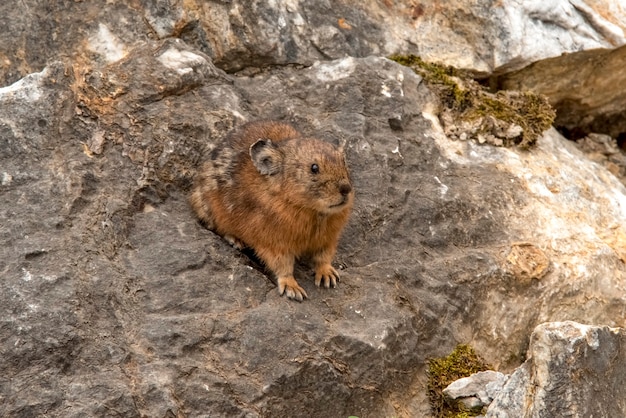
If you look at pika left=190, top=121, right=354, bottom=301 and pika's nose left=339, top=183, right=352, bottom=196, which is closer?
pika's nose left=339, top=183, right=352, bottom=196

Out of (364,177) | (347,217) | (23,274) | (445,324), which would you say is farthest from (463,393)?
(23,274)

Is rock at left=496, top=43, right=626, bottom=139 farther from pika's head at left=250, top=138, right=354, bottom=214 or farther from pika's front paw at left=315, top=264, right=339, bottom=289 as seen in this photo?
pika's front paw at left=315, top=264, right=339, bottom=289

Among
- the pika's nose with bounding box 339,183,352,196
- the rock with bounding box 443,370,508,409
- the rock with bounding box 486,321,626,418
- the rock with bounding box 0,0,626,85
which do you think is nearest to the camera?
the rock with bounding box 486,321,626,418

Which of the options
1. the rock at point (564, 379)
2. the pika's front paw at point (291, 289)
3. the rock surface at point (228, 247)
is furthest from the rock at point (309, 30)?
the rock at point (564, 379)

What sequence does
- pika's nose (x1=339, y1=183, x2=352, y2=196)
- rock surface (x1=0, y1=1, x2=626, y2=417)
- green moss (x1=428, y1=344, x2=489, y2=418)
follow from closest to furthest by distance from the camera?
rock surface (x1=0, y1=1, x2=626, y2=417)
green moss (x1=428, y1=344, x2=489, y2=418)
pika's nose (x1=339, y1=183, x2=352, y2=196)

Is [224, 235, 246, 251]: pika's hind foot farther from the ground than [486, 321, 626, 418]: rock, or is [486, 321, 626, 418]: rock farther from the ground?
[486, 321, 626, 418]: rock

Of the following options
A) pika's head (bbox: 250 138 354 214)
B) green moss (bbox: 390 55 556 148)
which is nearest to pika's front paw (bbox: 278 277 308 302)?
pika's head (bbox: 250 138 354 214)

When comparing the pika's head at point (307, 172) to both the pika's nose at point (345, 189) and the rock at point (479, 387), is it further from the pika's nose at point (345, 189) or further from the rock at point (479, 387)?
the rock at point (479, 387)

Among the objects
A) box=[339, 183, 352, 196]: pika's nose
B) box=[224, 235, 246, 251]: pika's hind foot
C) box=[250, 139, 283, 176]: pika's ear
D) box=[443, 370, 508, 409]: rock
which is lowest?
box=[224, 235, 246, 251]: pika's hind foot
